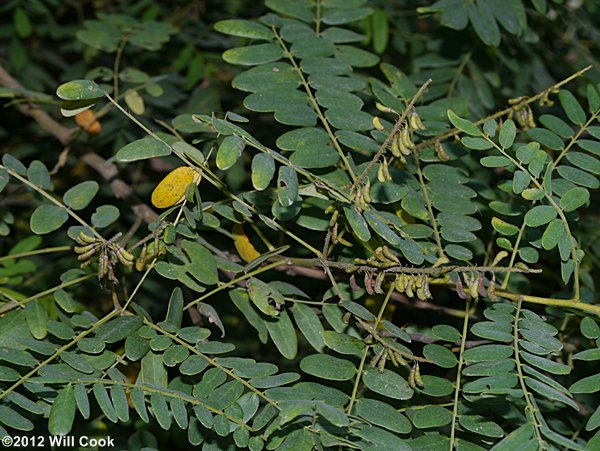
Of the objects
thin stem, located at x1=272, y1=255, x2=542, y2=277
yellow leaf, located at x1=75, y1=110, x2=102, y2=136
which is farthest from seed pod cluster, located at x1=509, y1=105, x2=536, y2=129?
yellow leaf, located at x1=75, y1=110, x2=102, y2=136

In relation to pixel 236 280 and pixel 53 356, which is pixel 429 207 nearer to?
pixel 236 280

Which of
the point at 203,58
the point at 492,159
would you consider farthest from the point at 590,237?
the point at 203,58

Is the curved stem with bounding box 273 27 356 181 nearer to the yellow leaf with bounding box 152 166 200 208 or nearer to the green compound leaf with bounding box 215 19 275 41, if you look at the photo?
the green compound leaf with bounding box 215 19 275 41

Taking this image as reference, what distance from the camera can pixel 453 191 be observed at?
125cm

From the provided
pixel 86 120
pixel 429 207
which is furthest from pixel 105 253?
pixel 86 120

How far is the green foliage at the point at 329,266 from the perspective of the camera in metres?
0.99

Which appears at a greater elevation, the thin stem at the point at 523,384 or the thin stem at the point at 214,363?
the thin stem at the point at 523,384

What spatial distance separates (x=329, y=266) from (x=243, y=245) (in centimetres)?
22

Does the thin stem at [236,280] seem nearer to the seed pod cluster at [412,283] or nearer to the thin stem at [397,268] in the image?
the thin stem at [397,268]

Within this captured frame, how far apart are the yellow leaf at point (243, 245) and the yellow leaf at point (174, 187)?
0.20 metres

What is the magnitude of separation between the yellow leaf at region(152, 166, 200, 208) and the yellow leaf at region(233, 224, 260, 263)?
197 mm

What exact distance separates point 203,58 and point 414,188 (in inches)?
37.1

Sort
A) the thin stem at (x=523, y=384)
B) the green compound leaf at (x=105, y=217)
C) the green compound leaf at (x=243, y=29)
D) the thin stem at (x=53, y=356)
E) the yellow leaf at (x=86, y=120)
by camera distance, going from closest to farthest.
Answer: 1. the thin stem at (x=523, y=384)
2. the thin stem at (x=53, y=356)
3. the green compound leaf at (x=105, y=217)
4. the green compound leaf at (x=243, y=29)
5. the yellow leaf at (x=86, y=120)

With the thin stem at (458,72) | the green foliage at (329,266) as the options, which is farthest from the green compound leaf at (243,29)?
the thin stem at (458,72)
